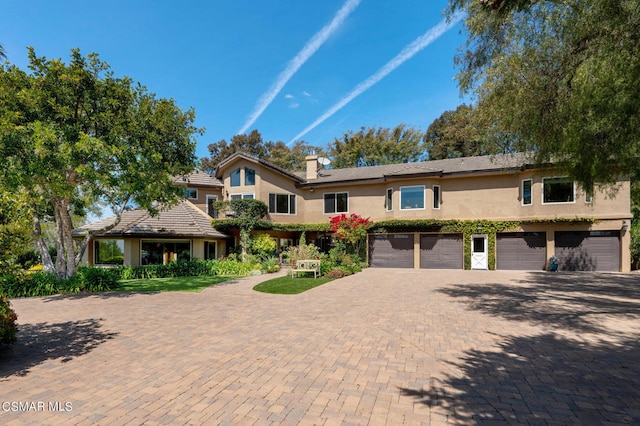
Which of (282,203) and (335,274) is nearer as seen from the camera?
(335,274)

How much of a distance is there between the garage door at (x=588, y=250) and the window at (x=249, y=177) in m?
21.1

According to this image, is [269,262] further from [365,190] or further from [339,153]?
[339,153]

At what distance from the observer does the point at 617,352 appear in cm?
557

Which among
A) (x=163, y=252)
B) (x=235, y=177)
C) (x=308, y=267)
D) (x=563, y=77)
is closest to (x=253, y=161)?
(x=235, y=177)

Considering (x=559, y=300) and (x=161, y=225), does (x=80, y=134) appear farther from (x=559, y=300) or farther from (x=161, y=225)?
(x=559, y=300)

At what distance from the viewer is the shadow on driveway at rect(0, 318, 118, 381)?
530 centimetres

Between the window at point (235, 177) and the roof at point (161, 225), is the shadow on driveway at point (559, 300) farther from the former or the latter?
the window at point (235, 177)

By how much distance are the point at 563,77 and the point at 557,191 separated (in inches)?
543

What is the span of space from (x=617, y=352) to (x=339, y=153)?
35.0 meters

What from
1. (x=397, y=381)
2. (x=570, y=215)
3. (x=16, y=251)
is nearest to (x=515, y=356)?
(x=397, y=381)

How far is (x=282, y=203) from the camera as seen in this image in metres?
25.6

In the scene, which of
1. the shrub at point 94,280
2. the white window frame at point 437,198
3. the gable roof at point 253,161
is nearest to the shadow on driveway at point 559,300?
the white window frame at point 437,198

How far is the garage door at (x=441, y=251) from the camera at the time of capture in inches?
854

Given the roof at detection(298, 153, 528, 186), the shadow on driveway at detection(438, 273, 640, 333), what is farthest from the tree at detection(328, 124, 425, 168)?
the shadow on driveway at detection(438, 273, 640, 333)
